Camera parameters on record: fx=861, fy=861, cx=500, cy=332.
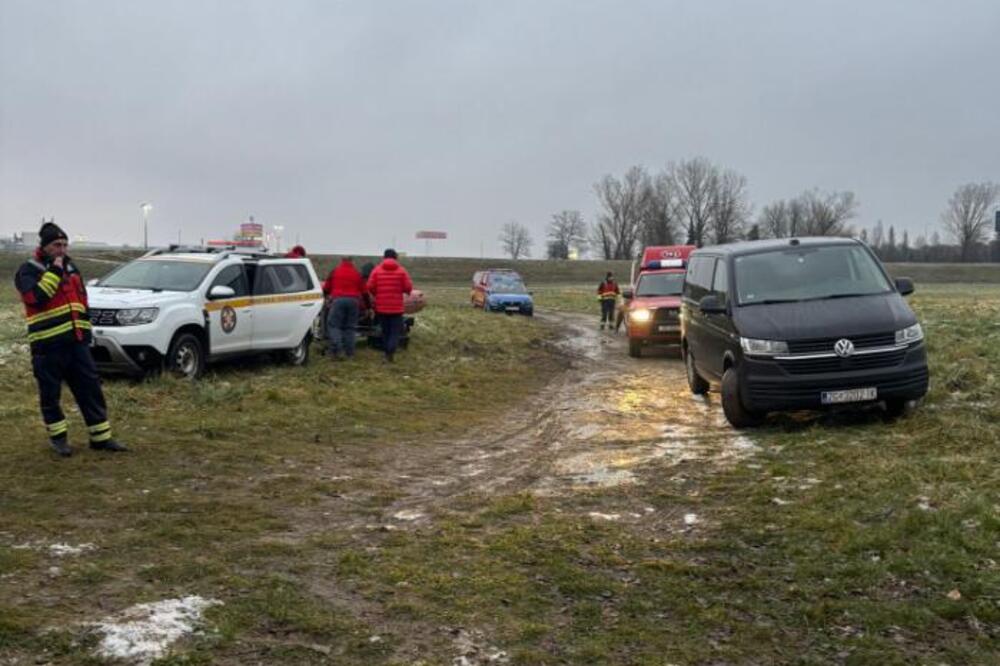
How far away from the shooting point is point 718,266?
34.1 feet

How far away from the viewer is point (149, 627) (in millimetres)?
3914

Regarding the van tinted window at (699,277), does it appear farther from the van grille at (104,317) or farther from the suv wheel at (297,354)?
the van grille at (104,317)

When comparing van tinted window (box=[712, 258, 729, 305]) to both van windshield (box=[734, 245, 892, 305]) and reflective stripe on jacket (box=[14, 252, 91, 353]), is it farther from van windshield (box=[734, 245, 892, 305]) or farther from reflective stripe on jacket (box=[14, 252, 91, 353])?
reflective stripe on jacket (box=[14, 252, 91, 353])

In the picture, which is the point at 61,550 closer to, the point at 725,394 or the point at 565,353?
the point at 725,394

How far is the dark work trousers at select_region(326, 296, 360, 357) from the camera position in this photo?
1447cm

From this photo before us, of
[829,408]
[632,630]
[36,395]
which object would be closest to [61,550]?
[632,630]

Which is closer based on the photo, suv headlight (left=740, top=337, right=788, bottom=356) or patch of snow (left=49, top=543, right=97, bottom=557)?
patch of snow (left=49, top=543, right=97, bottom=557)

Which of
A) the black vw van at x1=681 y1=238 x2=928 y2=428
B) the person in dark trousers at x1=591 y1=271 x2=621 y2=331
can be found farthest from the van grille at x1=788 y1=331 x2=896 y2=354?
the person in dark trousers at x1=591 y1=271 x2=621 y2=331

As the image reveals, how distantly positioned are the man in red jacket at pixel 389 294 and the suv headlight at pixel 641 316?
4930 mm

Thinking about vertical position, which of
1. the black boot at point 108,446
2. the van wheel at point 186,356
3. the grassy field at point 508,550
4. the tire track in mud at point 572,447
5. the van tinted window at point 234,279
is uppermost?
the van tinted window at point 234,279

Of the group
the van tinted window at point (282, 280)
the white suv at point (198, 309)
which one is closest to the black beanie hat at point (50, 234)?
the white suv at point (198, 309)

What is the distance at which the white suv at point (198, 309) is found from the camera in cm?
1073

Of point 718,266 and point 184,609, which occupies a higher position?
point 718,266

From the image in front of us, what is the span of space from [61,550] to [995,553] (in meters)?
5.24
